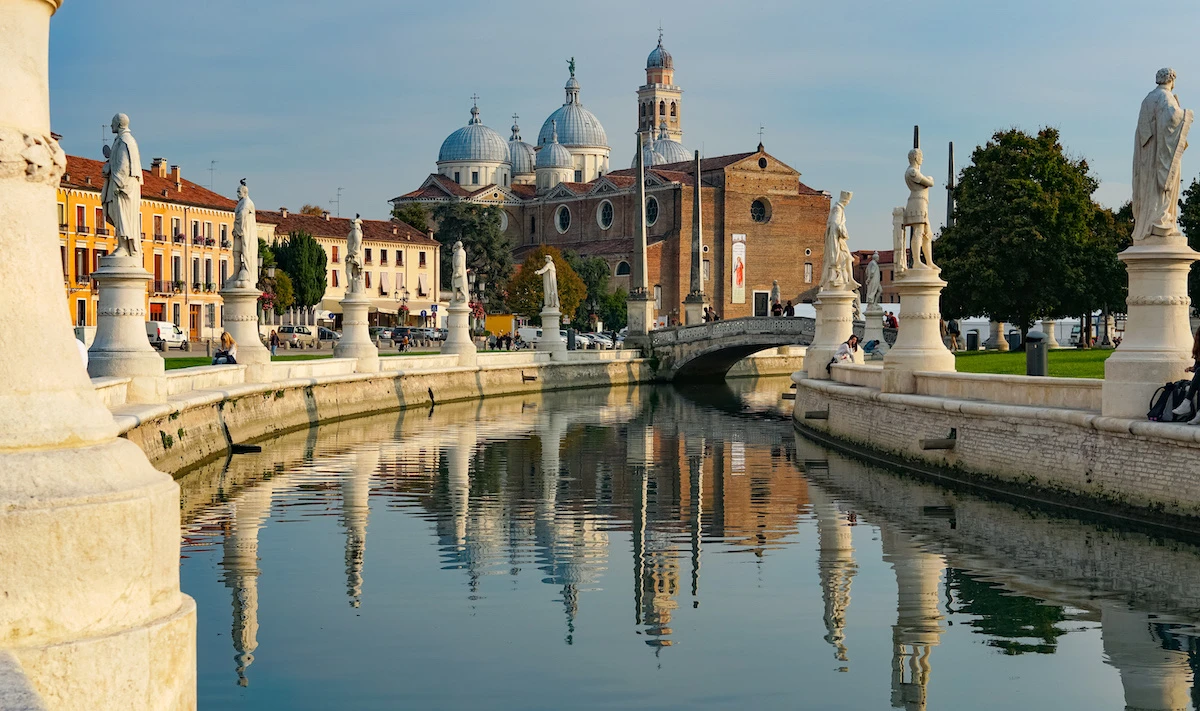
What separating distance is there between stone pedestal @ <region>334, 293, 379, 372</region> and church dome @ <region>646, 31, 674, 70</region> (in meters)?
110

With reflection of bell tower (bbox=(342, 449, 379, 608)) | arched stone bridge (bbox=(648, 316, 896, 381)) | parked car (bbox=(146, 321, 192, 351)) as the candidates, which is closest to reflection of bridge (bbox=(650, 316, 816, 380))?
arched stone bridge (bbox=(648, 316, 896, 381))

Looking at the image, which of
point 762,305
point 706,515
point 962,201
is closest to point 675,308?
point 762,305

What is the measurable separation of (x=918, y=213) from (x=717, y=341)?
2894cm

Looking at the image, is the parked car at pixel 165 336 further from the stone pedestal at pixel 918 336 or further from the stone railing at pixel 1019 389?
the stone railing at pixel 1019 389

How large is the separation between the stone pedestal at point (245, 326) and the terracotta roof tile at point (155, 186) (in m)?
31.8

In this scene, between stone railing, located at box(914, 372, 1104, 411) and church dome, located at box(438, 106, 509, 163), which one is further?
church dome, located at box(438, 106, 509, 163)

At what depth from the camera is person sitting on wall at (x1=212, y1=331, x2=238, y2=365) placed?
24.6m

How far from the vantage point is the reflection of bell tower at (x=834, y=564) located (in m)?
10.2

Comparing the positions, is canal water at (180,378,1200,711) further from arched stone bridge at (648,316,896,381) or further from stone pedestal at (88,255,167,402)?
arched stone bridge at (648,316,896,381)

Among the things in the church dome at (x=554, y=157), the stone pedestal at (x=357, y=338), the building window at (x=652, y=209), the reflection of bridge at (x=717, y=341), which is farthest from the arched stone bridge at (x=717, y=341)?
the church dome at (x=554, y=157)

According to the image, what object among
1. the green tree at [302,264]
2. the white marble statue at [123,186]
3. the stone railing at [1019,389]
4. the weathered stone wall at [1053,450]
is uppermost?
the green tree at [302,264]

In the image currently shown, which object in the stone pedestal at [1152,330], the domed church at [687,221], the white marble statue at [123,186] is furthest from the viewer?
the domed church at [687,221]

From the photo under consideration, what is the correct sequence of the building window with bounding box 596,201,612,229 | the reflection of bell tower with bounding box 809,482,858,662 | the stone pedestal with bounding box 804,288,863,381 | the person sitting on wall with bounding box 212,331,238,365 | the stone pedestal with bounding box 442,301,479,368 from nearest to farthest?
1. the reflection of bell tower with bounding box 809,482,858,662
2. the person sitting on wall with bounding box 212,331,238,365
3. the stone pedestal with bounding box 804,288,863,381
4. the stone pedestal with bounding box 442,301,479,368
5. the building window with bounding box 596,201,612,229

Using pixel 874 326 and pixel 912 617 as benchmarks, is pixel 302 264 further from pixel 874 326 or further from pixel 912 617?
pixel 912 617
